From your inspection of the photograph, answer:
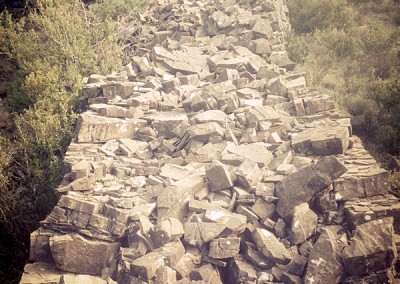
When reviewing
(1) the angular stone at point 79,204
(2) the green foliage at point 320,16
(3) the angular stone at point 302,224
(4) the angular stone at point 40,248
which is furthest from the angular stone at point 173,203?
(2) the green foliage at point 320,16

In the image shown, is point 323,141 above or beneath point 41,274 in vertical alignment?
above

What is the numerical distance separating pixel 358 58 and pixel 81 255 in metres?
14.0

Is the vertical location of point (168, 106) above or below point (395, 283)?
above

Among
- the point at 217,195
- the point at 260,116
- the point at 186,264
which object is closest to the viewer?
the point at 186,264

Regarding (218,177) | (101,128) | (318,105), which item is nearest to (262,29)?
(318,105)

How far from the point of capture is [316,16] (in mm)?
15656

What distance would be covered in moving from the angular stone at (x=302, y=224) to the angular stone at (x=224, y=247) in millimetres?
1098

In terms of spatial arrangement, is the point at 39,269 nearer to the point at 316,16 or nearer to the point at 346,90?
the point at 346,90

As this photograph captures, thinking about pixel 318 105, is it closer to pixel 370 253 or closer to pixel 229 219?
pixel 370 253

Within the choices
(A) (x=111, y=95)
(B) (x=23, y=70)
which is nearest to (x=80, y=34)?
(B) (x=23, y=70)

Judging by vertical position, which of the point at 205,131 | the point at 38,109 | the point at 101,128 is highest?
the point at 38,109

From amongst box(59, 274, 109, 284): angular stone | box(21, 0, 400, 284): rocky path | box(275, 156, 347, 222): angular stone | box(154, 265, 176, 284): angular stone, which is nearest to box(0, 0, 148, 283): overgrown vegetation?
box(21, 0, 400, 284): rocky path

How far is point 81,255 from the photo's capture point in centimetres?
587

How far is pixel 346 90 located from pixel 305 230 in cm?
844
